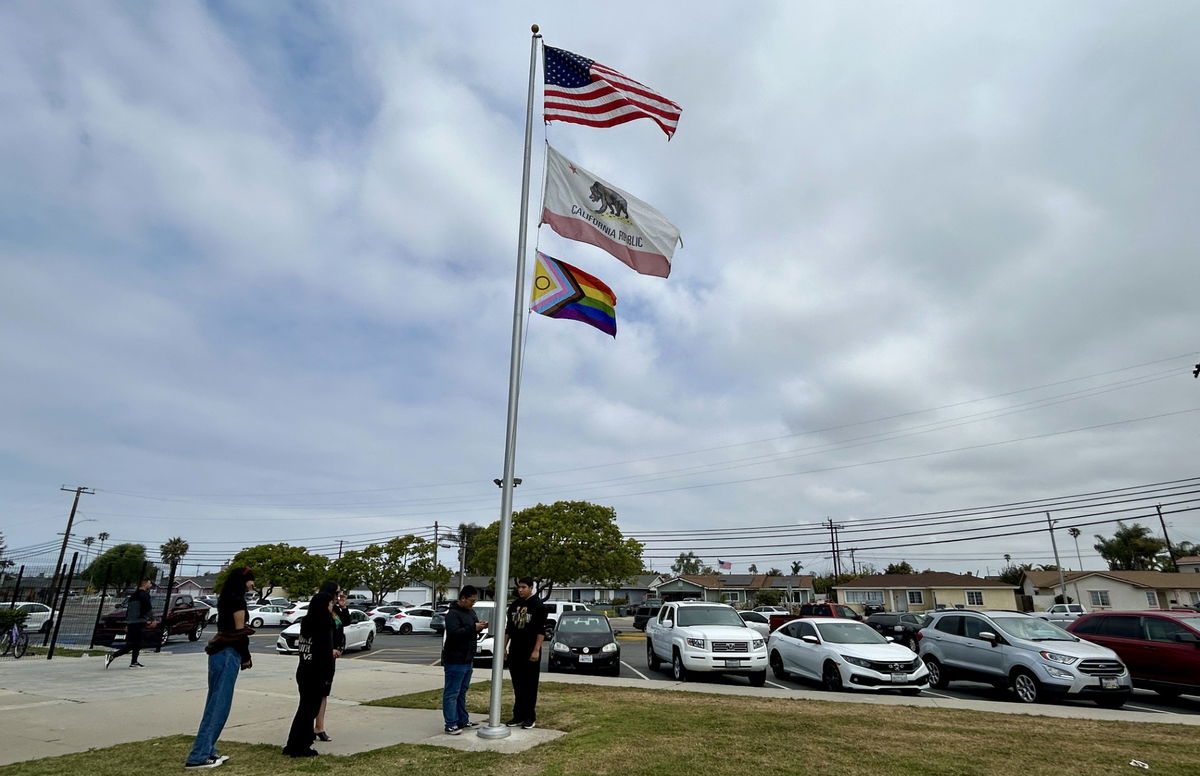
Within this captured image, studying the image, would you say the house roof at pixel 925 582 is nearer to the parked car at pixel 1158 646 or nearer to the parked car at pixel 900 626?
the parked car at pixel 900 626

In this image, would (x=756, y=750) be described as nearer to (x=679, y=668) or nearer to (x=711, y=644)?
(x=711, y=644)

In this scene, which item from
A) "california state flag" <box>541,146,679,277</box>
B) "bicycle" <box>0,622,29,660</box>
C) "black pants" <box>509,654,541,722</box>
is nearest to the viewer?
"black pants" <box>509,654,541,722</box>

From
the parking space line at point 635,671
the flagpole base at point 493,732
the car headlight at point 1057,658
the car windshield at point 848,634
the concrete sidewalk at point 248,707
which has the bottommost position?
the parking space line at point 635,671

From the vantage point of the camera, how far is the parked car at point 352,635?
72.2 ft

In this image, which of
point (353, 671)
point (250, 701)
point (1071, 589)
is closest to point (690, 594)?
point (1071, 589)

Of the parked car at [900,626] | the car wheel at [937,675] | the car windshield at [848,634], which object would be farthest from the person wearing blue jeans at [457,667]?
the parked car at [900,626]

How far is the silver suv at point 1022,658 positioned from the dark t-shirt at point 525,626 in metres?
9.45

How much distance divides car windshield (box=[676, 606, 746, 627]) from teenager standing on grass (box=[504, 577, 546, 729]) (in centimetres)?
732

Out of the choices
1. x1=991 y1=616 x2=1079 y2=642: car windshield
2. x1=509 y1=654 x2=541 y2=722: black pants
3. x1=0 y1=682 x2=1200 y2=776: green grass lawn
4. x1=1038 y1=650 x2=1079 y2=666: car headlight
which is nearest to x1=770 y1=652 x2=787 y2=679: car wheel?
x1=991 y1=616 x2=1079 y2=642: car windshield

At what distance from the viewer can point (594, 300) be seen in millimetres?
10016

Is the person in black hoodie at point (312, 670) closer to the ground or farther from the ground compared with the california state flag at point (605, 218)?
closer to the ground

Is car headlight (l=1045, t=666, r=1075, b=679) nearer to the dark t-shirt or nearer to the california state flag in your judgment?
the dark t-shirt

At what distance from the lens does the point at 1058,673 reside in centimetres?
1167

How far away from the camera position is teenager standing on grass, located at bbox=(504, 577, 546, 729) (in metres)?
8.32
